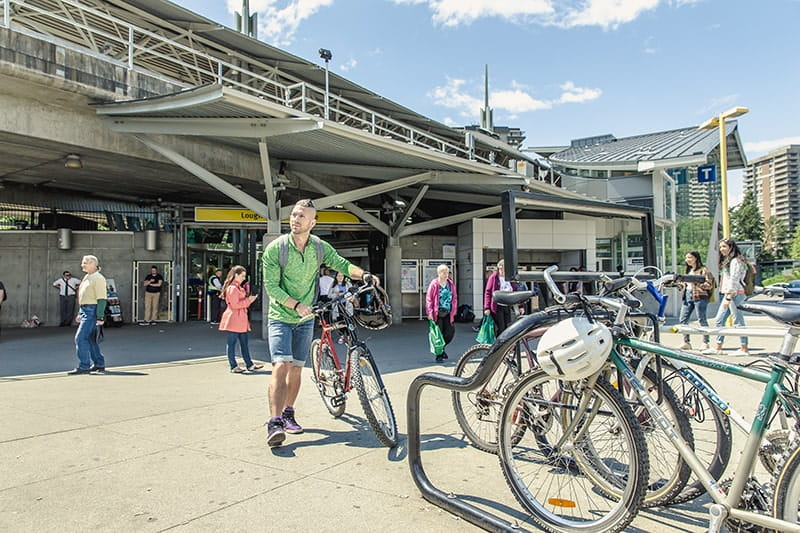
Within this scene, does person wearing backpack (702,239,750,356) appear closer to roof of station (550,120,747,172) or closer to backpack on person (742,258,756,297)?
backpack on person (742,258,756,297)

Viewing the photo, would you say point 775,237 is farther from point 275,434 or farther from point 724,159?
point 275,434

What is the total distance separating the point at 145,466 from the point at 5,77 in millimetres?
8814

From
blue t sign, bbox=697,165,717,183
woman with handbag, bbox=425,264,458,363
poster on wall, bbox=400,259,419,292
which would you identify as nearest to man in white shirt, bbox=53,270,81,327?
poster on wall, bbox=400,259,419,292

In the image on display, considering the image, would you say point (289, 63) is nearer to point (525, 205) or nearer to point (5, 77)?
point (5, 77)

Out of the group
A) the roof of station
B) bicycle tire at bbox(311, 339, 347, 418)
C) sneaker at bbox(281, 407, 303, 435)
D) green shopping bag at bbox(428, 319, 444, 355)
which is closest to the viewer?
sneaker at bbox(281, 407, 303, 435)

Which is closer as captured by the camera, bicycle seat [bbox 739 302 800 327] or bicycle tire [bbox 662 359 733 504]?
bicycle seat [bbox 739 302 800 327]

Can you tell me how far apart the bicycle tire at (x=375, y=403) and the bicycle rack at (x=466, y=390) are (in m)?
0.76

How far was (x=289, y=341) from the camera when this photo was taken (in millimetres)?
4430

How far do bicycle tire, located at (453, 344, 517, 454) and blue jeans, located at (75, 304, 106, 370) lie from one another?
244 inches

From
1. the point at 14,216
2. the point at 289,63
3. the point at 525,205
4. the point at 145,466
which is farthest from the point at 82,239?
the point at 525,205

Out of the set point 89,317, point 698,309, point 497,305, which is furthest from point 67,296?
point 698,309

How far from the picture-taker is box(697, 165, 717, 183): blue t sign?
24172 millimetres

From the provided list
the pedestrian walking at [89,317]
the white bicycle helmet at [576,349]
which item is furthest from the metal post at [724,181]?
the pedestrian walking at [89,317]

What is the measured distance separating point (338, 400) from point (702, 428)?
2947mm
